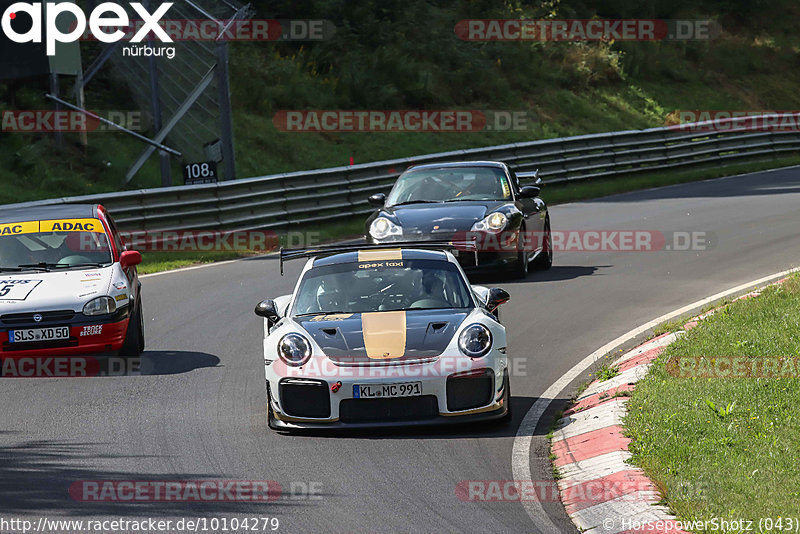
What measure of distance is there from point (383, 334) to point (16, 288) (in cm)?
440

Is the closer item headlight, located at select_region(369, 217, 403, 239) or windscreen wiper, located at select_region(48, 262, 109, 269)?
windscreen wiper, located at select_region(48, 262, 109, 269)

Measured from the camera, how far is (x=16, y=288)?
11164 millimetres

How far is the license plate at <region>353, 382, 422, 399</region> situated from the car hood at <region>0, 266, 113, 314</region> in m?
3.96

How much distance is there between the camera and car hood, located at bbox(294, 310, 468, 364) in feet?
27.6

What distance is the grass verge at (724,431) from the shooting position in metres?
6.22

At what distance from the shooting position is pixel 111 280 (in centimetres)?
1148

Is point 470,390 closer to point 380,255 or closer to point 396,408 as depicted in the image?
point 396,408

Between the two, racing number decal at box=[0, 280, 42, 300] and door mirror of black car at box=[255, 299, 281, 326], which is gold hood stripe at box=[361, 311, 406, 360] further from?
racing number decal at box=[0, 280, 42, 300]

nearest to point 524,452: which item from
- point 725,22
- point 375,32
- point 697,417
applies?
point 697,417

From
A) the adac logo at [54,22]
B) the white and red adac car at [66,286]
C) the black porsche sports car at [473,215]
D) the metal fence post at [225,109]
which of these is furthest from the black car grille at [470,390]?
the adac logo at [54,22]

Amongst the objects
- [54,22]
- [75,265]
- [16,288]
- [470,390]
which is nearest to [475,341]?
[470,390]

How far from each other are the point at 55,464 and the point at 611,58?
34646 millimetres

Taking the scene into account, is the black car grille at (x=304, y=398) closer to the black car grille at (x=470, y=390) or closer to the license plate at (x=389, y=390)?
the license plate at (x=389, y=390)

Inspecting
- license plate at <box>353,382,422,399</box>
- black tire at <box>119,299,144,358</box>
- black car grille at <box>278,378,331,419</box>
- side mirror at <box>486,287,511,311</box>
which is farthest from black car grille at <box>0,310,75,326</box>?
side mirror at <box>486,287,511,311</box>
